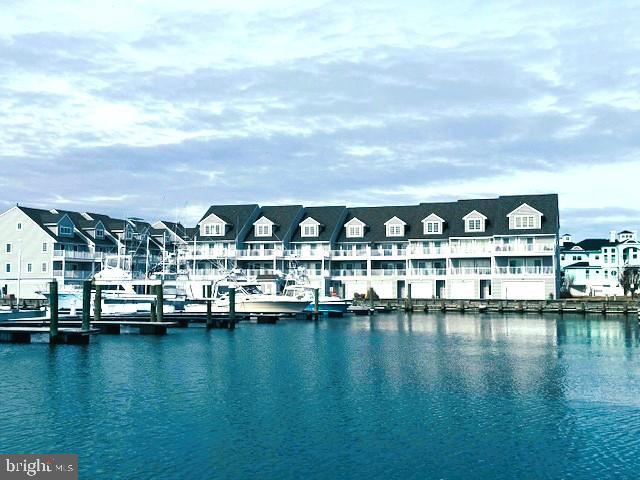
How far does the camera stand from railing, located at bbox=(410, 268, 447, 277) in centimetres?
9031

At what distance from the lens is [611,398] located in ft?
91.5

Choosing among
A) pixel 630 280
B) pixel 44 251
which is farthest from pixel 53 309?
pixel 630 280

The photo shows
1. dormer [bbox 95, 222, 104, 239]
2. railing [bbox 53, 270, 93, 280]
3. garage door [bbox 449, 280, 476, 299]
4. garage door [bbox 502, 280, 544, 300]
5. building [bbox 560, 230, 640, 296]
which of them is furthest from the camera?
building [bbox 560, 230, 640, 296]

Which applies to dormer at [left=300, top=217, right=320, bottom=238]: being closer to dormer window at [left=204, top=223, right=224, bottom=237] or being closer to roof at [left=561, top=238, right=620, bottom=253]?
dormer window at [left=204, top=223, right=224, bottom=237]

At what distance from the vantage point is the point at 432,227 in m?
92.0

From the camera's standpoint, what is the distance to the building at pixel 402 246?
85.8 meters

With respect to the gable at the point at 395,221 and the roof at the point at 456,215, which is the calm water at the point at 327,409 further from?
the gable at the point at 395,221

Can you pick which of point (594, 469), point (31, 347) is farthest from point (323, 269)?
point (594, 469)

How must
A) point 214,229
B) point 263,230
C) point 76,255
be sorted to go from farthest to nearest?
point 214,229
point 263,230
point 76,255

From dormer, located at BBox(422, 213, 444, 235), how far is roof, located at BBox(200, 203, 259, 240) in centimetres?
2334

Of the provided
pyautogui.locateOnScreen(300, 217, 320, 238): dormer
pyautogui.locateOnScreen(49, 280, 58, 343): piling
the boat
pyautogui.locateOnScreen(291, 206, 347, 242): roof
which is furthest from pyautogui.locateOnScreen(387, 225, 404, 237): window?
pyautogui.locateOnScreen(49, 280, 58, 343): piling

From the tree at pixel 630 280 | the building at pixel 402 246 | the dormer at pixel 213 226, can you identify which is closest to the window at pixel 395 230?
the building at pixel 402 246

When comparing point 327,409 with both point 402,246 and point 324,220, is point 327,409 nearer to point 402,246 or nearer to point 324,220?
point 402,246

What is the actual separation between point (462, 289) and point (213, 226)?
3304 centimetres
